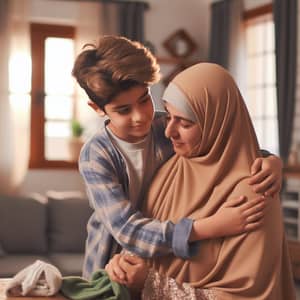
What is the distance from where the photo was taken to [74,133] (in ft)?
22.6

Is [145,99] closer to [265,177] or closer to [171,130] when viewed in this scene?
[171,130]

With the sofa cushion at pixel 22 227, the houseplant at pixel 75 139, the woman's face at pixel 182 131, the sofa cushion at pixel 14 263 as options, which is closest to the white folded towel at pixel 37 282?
the woman's face at pixel 182 131

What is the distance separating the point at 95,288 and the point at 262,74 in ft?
19.2

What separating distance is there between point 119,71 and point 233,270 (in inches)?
17.5

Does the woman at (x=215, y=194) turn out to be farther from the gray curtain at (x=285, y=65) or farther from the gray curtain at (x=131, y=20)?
the gray curtain at (x=131, y=20)

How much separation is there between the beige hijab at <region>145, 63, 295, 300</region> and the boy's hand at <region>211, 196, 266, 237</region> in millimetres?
18

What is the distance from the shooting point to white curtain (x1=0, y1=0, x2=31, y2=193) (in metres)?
6.57

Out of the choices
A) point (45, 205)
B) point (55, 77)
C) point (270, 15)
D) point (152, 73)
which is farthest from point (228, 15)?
point (152, 73)

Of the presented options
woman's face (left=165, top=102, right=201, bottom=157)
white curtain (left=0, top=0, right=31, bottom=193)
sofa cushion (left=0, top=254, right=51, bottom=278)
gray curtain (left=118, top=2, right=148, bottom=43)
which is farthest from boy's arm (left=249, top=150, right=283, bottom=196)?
gray curtain (left=118, top=2, right=148, bottom=43)

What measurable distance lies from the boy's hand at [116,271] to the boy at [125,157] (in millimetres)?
34

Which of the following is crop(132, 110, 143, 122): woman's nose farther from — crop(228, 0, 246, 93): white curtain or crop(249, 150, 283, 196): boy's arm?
crop(228, 0, 246, 93): white curtain

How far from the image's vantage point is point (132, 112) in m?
1.40

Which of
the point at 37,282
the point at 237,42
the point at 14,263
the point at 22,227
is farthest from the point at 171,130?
the point at 237,42

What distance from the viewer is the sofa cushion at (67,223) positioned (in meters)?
5.66
